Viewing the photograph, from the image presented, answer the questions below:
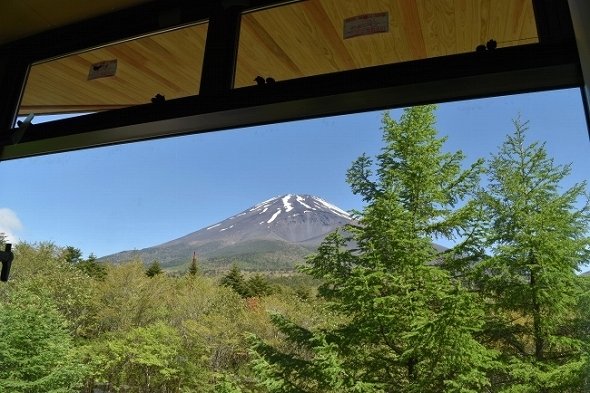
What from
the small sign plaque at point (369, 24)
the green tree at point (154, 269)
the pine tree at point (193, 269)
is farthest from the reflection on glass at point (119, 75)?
the green tree at point (154, 269)

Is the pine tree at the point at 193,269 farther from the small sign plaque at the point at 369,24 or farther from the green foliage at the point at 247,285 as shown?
the small sign plaque at the point at 369,24

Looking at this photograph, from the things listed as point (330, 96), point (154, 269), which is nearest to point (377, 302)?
point (154, 269)

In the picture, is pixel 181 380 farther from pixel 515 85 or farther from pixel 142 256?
pixel 515 85

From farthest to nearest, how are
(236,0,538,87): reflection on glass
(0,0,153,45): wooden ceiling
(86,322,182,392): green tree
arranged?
(86,322,182,392): green tree → (0,0,153,45): wooden ceiling → (236,0,538,87): reflection on glass

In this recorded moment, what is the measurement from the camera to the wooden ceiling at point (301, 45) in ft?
2.08

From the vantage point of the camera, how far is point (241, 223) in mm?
4777

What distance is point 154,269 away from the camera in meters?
5.34

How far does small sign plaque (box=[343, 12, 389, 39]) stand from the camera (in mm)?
666

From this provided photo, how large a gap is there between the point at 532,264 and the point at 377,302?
1.74m

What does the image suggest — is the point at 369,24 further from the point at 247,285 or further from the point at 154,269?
the point at 154,269

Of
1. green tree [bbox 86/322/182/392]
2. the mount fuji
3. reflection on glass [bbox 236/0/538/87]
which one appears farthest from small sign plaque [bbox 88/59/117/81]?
green tree [bbox 86/322/182/392]

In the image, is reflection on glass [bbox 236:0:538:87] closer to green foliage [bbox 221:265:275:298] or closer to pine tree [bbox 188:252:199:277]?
pine tree [bbox 188:252:199:277]

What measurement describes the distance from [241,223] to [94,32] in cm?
403

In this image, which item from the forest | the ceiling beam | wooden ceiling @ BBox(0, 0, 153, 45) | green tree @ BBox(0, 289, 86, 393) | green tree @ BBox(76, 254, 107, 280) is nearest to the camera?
the ceiling beam
